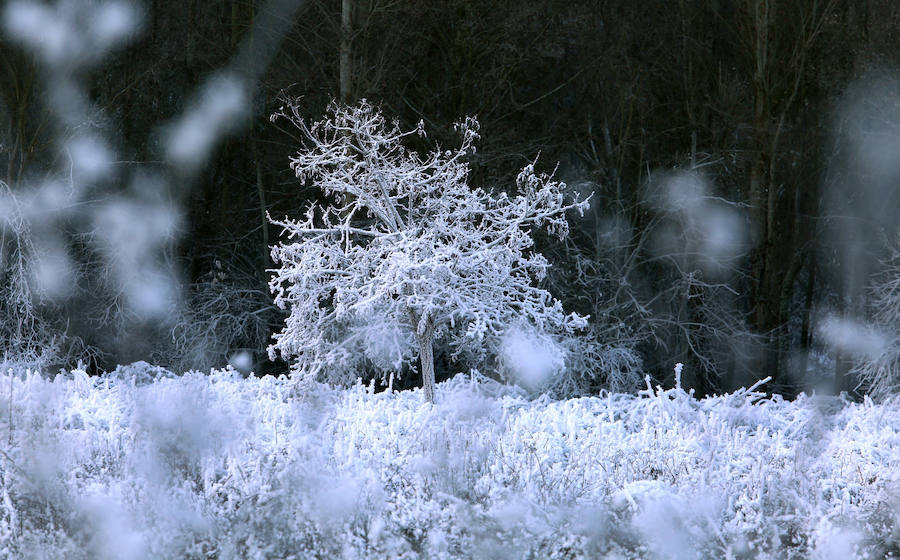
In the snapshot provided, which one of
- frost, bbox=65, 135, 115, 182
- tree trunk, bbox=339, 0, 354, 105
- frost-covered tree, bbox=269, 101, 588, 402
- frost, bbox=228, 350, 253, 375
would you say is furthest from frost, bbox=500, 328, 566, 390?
frost, bbox=65, 135, 115, 182

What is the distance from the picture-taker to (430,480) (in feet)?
23.8

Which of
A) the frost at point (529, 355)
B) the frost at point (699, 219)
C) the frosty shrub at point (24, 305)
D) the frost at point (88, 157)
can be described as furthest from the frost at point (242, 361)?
the frost at point (699, 219)

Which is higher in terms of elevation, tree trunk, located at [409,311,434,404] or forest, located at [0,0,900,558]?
forest, located at [0,0,900,558]

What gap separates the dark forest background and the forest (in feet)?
0.18

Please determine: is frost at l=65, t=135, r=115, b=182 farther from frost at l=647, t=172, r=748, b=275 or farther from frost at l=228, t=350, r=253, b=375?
frost at l=647, t=172, r=748, b=275

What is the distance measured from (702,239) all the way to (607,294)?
1.77 meters

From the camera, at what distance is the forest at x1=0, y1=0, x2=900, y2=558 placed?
9656 millimetres

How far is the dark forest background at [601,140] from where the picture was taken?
48.0ft

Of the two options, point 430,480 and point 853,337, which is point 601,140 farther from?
point 430,480

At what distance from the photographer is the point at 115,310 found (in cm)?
1490

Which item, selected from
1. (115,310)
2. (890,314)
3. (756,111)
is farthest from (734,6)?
(115,310)

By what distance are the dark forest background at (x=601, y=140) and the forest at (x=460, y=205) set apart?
0.18 feet


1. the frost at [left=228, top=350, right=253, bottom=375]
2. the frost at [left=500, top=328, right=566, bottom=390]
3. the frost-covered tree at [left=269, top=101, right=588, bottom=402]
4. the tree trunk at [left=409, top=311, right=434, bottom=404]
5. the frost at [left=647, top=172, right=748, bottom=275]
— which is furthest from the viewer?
the frost at [left=647, top=172, right=748, bottom=275]

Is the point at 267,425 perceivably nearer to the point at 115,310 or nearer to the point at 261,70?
the point at 115,310
